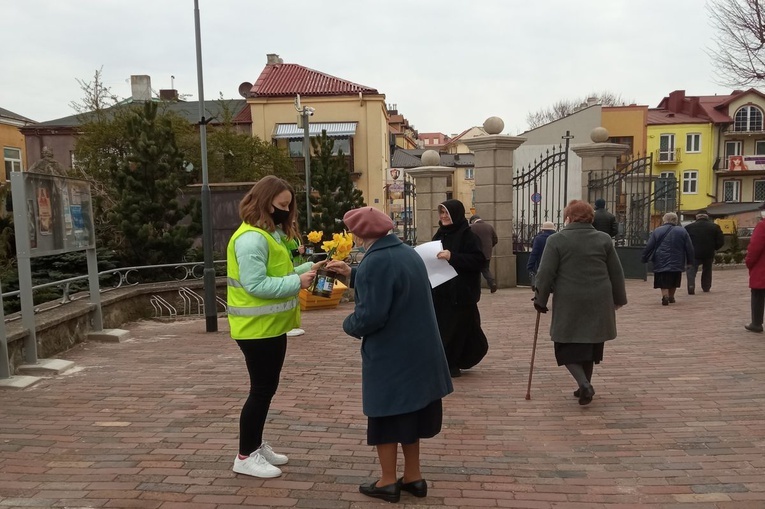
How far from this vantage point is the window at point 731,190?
165ft

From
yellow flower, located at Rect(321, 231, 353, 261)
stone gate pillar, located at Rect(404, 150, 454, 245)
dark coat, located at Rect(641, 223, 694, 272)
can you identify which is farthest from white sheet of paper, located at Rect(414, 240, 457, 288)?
stone gate pillar, located at Rect(404, 150, 454, 245)

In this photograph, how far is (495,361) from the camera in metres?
7.11

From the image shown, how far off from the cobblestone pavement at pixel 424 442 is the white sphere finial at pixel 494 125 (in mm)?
7211

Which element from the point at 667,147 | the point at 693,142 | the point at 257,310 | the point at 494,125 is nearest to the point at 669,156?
the point at 667,147

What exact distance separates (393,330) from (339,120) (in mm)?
33833

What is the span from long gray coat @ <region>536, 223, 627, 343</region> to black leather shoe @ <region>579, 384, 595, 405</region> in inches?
16.0

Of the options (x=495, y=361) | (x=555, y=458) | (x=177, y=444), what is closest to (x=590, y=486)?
(x=555, y=458)

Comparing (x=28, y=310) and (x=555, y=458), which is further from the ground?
(x=28, y=310)

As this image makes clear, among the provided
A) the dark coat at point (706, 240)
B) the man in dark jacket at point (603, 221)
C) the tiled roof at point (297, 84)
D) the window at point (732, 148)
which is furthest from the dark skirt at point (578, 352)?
the window at point (732, 148)

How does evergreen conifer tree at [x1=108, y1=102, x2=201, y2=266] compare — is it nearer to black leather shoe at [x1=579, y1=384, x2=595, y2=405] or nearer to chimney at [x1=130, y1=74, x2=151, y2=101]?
black leather shoe at [x1=579, y1=384, x2=595, y2=405]

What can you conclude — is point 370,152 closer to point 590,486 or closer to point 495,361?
point 495,361

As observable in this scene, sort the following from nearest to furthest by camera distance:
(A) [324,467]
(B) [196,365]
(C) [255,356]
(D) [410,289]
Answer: (D) [410,289] < (C) [255,356] < (A) [324,467] < (B) [196,365]

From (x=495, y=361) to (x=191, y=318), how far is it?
607 cm

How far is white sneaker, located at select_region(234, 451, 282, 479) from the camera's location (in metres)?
3.78
